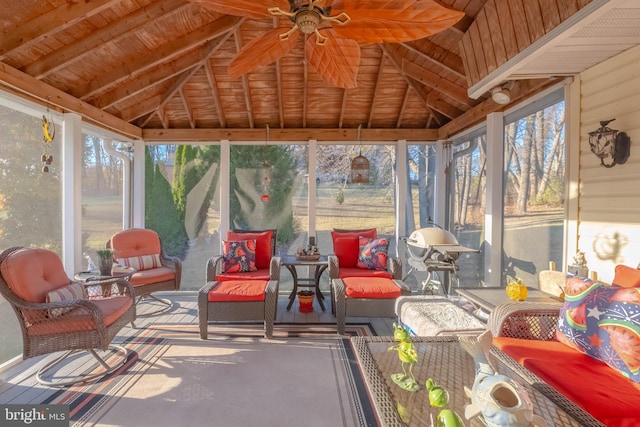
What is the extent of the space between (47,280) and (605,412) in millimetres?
3887

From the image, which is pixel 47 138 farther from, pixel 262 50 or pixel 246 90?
pixel 262 50

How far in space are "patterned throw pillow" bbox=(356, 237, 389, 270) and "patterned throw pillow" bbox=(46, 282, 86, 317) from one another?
3096 millimetres

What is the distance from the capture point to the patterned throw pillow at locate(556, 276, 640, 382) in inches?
67.9

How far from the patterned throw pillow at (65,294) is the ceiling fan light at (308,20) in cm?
276

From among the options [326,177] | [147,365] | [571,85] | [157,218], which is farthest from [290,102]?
[147,365]

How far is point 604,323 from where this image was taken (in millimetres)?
1874

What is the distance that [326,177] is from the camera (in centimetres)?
559

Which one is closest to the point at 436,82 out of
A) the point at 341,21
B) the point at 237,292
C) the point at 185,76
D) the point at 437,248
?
the point at 437,248

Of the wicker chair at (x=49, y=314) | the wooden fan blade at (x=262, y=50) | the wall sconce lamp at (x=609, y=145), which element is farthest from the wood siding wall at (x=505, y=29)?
the wicker chair at (x=49, y=314)

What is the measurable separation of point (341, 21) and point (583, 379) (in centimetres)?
229

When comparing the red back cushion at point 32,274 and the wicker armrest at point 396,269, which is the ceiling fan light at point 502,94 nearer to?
the wicker armrest at point 396,269

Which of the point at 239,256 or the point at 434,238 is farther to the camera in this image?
the point at 239,256

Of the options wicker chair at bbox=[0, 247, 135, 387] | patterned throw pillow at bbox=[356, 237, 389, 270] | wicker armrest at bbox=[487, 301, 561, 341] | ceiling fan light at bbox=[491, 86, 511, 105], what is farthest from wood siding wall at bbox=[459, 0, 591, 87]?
wicker chair at bbox=[0, 247, 135, 387]

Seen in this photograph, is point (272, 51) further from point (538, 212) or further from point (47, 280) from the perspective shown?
point (538, 212)
